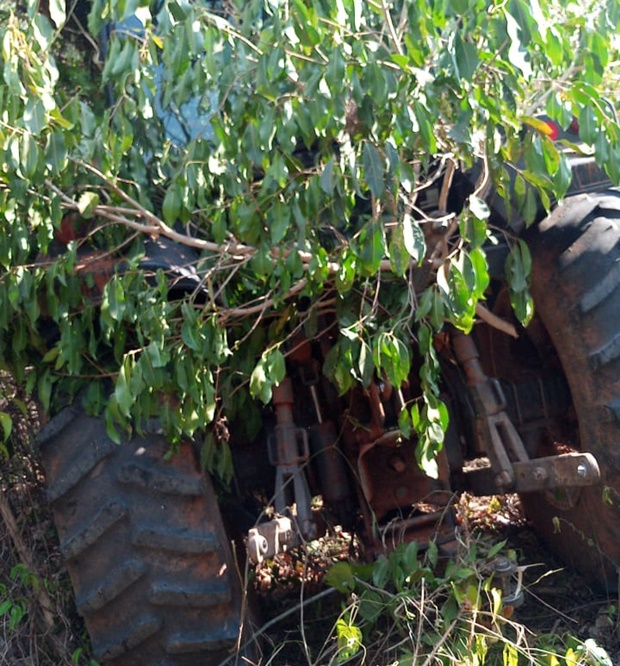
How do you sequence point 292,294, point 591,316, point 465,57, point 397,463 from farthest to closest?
point 397,463 < point 292,294 < point 591,316 < point 465,57

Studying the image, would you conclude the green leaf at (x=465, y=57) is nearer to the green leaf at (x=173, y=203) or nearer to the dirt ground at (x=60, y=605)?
the green leaf at (x=173, y=203)

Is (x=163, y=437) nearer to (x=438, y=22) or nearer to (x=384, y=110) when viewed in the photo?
(x=384, y=110)

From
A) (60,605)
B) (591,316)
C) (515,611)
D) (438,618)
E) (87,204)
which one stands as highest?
(87,204)

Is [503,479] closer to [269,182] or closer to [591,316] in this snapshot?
[591,316]

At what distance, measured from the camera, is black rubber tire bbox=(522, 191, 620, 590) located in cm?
287

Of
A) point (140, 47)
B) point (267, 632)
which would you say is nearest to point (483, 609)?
point (267, 632)

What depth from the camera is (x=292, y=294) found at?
3004 millimetres

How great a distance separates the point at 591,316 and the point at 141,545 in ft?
4.66

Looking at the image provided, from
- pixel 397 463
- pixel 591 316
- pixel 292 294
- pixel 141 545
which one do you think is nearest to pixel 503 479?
pixel 397 463

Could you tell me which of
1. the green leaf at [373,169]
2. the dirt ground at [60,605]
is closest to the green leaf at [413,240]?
the green leaf at [373,169]

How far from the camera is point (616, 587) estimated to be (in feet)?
10.4

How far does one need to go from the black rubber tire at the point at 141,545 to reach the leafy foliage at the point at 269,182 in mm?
126

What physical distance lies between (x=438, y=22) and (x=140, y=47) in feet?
2.91

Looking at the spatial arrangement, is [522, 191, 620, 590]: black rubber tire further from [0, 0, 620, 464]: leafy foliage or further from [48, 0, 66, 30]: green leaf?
[48, 0, 66, 30]: green leaf
